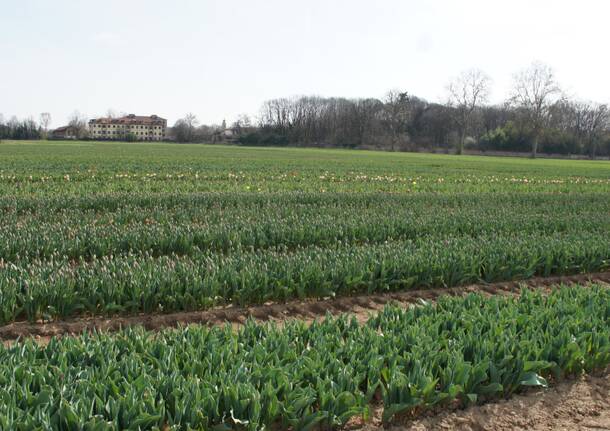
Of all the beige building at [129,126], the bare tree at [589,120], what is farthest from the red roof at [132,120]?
the bare tree at [589,120]

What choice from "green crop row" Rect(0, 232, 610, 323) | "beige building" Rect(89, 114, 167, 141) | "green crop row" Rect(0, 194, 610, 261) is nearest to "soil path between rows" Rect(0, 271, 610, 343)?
"green crop row" Rect(0, 232, 610, 323)

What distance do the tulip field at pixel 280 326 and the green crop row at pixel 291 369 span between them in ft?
0.05

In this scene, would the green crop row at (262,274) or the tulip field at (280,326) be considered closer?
the tulip field at (280,326)

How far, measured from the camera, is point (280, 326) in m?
6.28

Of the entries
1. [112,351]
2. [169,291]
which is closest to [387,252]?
[169,291]

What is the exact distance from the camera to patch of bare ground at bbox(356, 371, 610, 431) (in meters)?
4.09

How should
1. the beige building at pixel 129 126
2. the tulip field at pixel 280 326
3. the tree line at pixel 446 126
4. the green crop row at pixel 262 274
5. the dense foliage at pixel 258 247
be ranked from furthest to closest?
1. the beige building at pixel 129 126
2. the tree line at pixel 446 126
3. the dense foliage at pixel 258 247
4. the green crop row at pixel 262 274
5. the tulip field at pixel 280 326

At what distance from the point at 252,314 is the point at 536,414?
340 centimetres

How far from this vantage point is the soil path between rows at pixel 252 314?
5.82 m

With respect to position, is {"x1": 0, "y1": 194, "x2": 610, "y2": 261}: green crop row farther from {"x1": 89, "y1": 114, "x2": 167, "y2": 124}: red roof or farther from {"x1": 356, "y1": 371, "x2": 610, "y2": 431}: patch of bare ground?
{"x1": 89, "y1": 114, "x2": 167, "y2": 124}: red roof

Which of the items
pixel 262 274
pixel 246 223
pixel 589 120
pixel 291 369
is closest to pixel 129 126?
pixel 589 120

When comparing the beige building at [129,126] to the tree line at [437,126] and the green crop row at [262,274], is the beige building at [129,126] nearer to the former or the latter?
the tree line at [437,126]

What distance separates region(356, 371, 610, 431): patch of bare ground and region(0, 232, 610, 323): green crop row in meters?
3.08

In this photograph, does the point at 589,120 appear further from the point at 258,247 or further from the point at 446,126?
the point at 258,247
